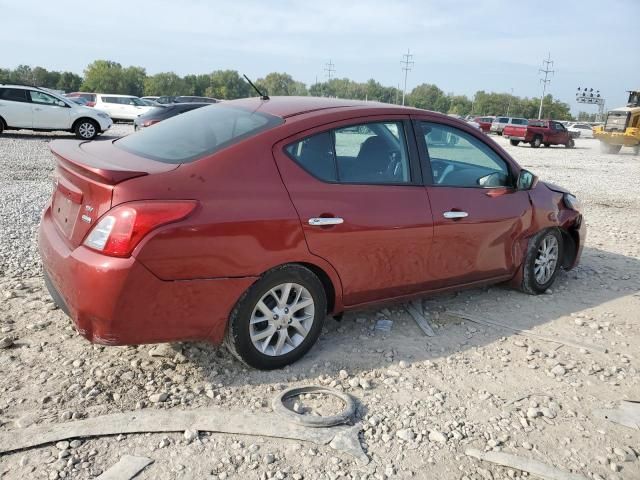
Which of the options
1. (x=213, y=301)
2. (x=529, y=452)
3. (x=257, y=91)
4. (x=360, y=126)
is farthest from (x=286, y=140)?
(x=529, y=452)

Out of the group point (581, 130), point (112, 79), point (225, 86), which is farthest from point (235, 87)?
point (581, 130)

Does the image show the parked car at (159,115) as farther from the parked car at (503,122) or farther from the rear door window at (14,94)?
the parked car at (503,122)

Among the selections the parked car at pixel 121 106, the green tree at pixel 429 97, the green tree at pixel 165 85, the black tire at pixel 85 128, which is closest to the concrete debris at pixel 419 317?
the black tire at pixel 85 128

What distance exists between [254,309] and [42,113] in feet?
56.1

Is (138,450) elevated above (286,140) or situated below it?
below

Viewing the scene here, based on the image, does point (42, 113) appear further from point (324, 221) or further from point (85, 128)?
point (324, 221)

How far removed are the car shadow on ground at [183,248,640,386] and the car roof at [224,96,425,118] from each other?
1.58 m

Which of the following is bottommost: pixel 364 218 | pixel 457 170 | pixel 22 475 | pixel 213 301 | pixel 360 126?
pixel 22 475

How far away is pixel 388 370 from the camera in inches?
142

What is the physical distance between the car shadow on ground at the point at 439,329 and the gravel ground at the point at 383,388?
0.01 meters

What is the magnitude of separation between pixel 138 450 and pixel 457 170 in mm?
3012

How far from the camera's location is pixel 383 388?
338 cm

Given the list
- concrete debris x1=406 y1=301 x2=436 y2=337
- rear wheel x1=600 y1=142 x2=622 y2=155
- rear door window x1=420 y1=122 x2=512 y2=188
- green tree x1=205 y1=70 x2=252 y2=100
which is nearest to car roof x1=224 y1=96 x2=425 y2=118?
rear door window x1=420 y1=122 x2=512 y2=188

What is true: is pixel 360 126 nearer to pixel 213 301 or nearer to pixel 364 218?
pixel 364 218
